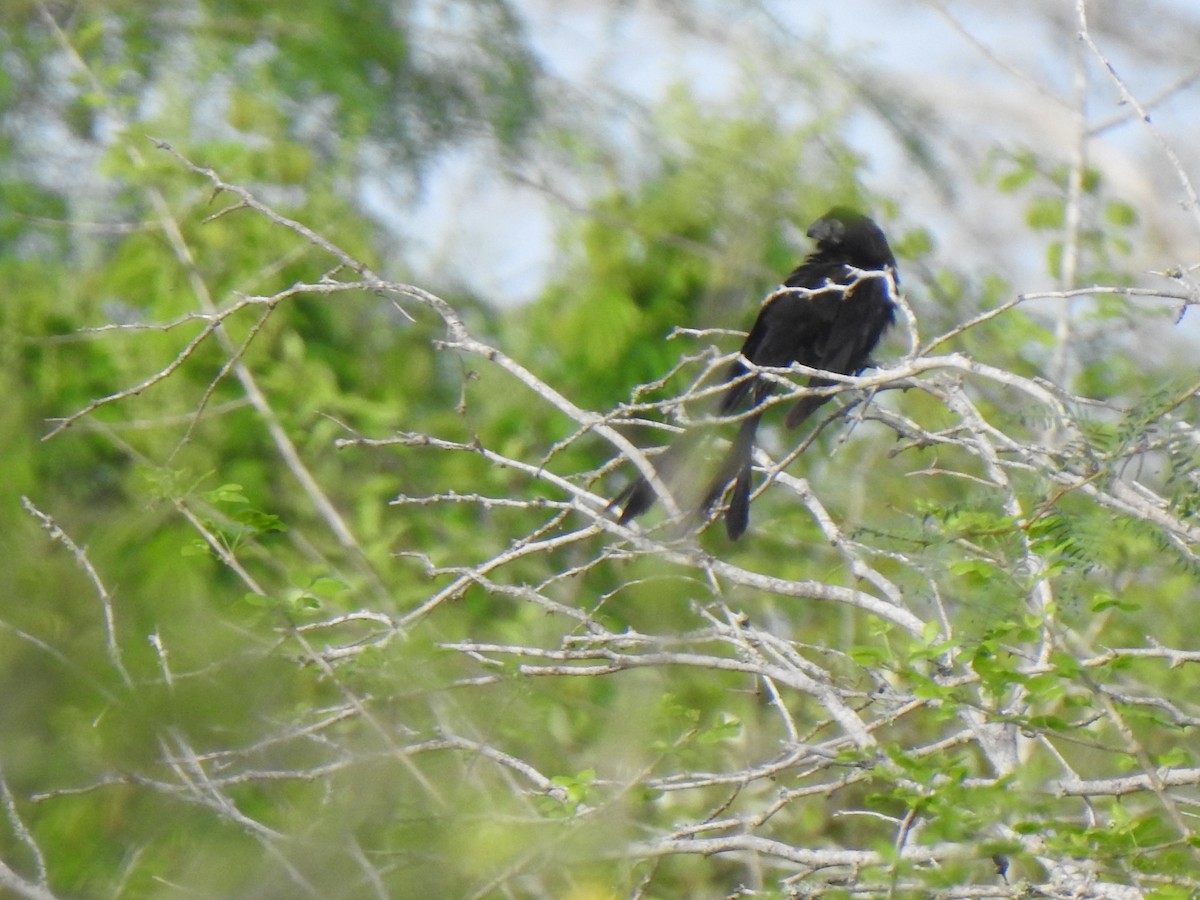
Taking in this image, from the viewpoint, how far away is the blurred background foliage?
2.14 m

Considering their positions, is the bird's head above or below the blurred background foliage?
above

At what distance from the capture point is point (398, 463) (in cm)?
589

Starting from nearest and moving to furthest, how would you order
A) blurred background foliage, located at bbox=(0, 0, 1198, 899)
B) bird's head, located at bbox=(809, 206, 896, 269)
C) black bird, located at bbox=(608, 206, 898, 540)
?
1. blurred background foliage, located at bbox=(0, 0, 1198, 899)
2. black bird, located at bbox=(608, 206, 898, 540)
3. bird's head, located at bbox=(809, 206, 896, 269)

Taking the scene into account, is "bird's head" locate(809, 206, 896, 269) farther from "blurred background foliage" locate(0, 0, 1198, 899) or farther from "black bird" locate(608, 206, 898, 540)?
"blurred background foliage" locate(0, 0, 1198, 899)

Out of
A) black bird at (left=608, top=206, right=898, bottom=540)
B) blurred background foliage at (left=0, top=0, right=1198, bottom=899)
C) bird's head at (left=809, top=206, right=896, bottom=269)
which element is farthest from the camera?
bird's head at (left=809, top=206, right=896, bottom=269)

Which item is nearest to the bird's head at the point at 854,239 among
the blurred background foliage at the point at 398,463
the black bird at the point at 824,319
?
the black bird at the point at 824,319

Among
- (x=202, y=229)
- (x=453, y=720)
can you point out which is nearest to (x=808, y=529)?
(x=453, y=720)

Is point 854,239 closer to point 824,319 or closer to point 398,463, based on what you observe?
point 824,319

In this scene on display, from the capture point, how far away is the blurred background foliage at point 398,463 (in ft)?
7.02

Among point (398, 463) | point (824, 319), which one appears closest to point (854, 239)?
point (824, 319)

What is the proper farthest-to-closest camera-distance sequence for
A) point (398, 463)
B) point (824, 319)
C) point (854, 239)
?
point (398, 463) < point (854, 239) < point (824, 319)

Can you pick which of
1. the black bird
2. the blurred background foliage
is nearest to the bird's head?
the black bird

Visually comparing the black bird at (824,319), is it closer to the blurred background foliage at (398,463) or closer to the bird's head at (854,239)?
the bird's head at (854,239)

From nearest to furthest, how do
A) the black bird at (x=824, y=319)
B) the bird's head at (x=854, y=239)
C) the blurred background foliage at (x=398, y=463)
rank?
the blurred background foliage at (x=398, y=463), the black bird at (x=824, y=319), the bird's head at (x=854, y=239)
